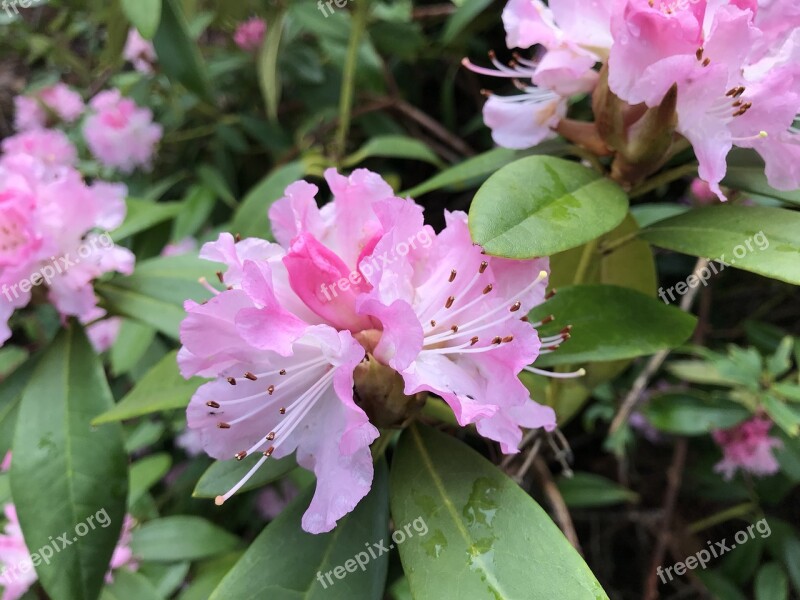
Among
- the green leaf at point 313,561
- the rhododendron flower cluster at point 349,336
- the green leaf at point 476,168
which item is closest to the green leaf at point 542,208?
the rhododendron flower cluster at point 349,336

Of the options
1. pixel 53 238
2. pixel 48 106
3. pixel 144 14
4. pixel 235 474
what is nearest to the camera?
pixel 235 474

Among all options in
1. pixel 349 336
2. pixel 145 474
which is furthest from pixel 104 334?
pixel 349 336

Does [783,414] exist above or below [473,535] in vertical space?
below

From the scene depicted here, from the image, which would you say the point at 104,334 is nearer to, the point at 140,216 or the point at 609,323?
the point at 140,216

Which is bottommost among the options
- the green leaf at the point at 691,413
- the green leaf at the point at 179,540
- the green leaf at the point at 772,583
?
the green leaf at the point at 772,583

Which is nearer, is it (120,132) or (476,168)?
(476,168)

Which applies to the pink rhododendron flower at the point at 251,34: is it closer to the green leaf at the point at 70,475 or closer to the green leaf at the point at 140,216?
the green leaf at the point at 140,216

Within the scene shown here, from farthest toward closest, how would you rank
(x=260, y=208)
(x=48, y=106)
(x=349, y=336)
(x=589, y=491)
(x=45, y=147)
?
(x=48, y=106), (x=45, y=147), (x=589, y=491), (x=260, y=208), (x=349, y=336)
